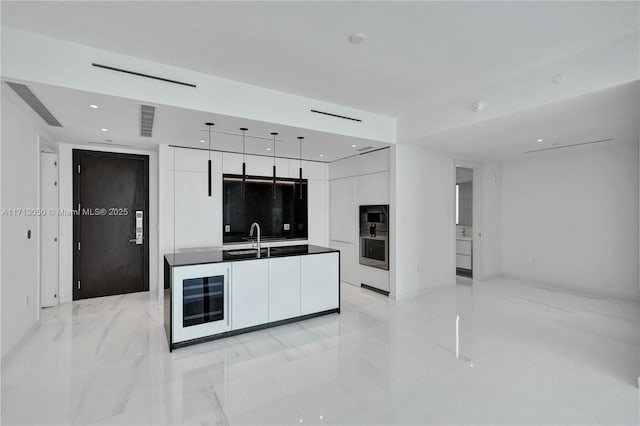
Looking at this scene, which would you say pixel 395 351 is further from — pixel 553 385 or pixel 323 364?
pixel 553 385

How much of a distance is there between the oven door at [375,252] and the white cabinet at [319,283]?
50.5 inches

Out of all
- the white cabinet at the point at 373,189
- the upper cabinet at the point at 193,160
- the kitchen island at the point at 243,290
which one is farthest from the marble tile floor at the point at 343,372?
the upper cabinet at the point at 193,160

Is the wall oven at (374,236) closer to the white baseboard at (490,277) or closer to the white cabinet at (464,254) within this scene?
the white baseboard at (490,277)

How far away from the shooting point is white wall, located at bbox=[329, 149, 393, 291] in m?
5.42

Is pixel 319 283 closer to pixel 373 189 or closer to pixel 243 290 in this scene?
pixel 243 290

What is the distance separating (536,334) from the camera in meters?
3.68

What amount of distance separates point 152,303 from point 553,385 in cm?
516

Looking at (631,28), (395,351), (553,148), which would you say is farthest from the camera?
(553,148)

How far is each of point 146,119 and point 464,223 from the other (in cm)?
702

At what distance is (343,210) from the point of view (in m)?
6.38

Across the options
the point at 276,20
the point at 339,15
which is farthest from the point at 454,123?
the point at 276,20

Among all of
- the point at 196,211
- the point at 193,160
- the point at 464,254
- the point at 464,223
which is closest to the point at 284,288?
the point at 196,211

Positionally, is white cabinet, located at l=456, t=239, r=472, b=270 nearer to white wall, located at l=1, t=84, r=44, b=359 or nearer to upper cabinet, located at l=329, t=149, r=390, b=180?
upper cabinet, located at l=329, t=149, r=390, b=180

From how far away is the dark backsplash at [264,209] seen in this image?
5.73 meters
